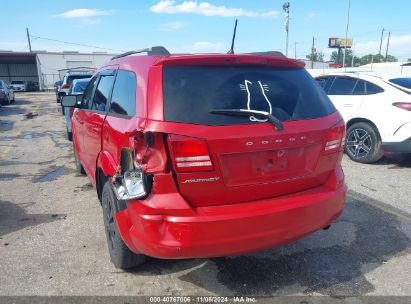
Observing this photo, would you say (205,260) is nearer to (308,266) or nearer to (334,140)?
(308,266)

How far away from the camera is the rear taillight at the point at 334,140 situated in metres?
2.90

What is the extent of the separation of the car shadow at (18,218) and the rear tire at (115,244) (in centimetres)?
145

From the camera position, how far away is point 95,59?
54531 millimetres

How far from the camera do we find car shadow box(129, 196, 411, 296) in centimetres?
301

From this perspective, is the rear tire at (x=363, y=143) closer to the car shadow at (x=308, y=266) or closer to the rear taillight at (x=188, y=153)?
the car shadow at (x=308, y=266)

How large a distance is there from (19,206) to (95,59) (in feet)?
175

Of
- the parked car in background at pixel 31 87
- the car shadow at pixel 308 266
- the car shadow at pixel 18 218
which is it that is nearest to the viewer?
the car shadow at pixel 308 266

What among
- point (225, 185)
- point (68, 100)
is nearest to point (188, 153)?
point (225, 185)

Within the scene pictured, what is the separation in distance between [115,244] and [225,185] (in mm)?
1230

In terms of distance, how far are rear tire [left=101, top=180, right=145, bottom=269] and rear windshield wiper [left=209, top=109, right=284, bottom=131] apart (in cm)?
116

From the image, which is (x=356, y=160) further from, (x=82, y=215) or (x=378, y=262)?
(x=82, y=215)

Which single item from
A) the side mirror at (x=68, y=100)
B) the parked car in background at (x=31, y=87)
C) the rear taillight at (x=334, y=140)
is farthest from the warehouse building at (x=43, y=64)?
the rear taillight at (x=334, y=140)

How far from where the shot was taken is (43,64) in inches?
2041

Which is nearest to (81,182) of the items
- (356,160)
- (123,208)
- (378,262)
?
(123,208)
